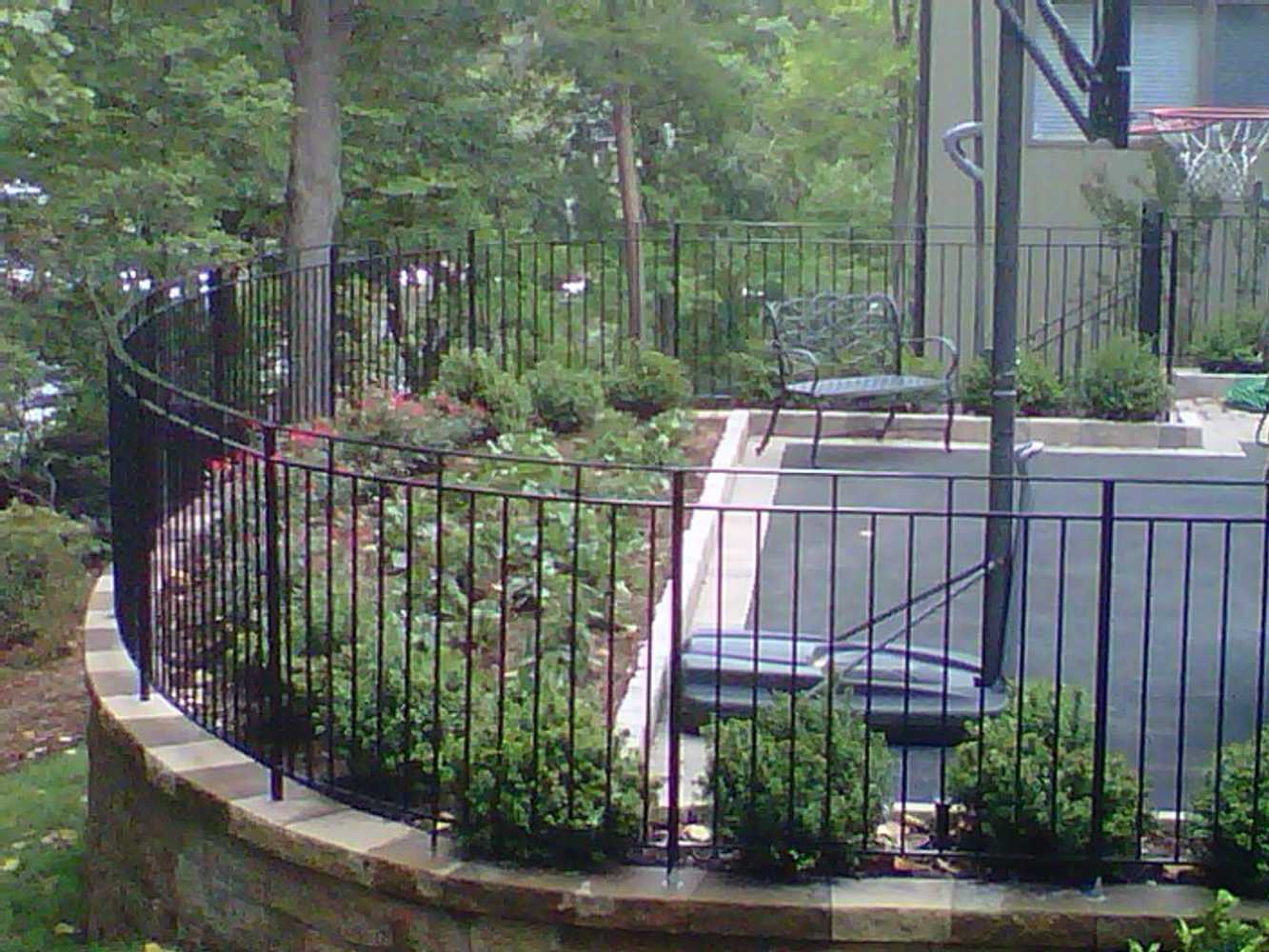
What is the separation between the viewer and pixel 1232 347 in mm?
14328

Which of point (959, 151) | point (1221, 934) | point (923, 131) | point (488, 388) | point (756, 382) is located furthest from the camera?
point (923, 131)

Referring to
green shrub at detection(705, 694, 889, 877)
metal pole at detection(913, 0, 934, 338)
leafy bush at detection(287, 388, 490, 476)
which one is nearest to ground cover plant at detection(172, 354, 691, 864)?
green shrub at detection(705, 694, 889, 877)

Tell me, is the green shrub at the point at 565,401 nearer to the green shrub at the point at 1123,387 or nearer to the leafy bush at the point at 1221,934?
the green shrub at the point at 1123,387

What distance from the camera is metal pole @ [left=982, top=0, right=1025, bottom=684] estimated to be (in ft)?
20.3

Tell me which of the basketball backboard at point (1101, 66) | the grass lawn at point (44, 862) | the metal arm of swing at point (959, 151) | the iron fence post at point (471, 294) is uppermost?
the basketball backboard at point (1101, 66)

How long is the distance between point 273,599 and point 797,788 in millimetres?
1711

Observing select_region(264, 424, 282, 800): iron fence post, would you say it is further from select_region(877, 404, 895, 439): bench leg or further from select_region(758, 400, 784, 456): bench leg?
select_region(877, 404, 895, 439): bench leg

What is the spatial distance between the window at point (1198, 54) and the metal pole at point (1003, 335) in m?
11.8

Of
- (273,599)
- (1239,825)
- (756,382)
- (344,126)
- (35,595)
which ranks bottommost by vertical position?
(35,595)

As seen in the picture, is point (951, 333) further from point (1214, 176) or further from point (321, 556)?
point (321, 556)

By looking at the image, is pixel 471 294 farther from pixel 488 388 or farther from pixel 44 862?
pixel 44 862

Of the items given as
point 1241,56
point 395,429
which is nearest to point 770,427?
point 395,429

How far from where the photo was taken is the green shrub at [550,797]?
16.5 ft

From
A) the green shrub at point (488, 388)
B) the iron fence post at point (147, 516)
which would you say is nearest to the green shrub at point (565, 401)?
the green shrub at point (488, 388)
